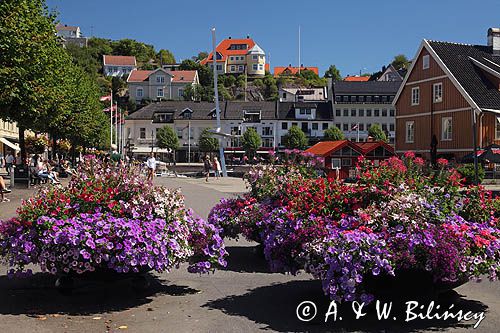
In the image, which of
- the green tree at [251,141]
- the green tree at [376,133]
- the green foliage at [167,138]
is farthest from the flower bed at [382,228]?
the green tree at [376,133]

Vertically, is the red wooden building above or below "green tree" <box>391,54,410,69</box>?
below

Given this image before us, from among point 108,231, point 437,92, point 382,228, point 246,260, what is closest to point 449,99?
point 437,92

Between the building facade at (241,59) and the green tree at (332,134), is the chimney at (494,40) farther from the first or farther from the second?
the building facade at (241,59)

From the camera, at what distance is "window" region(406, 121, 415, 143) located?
173ft

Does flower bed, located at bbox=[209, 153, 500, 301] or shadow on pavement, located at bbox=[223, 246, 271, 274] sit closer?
flower bed, located at bbox=[209, 153, 500, 301]

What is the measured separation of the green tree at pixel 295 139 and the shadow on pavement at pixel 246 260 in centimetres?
8688

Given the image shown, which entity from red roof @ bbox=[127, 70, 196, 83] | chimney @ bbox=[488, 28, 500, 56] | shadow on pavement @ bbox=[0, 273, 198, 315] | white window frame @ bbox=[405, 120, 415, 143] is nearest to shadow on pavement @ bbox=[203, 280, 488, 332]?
shadow on pavement @ bbox=[0, 273, 198, 315]

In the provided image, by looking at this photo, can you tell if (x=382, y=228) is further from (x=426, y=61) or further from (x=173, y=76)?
(x=173, y=76)

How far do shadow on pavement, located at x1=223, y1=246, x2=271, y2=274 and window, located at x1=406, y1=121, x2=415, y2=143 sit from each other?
4256 cm

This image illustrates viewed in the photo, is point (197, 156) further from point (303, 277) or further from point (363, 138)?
point (303, 277)

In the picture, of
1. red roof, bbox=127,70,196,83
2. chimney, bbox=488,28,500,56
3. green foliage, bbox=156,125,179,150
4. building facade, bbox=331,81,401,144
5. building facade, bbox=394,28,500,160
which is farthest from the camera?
red roof, bbox=127,70,196,83

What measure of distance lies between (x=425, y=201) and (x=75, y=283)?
463cm

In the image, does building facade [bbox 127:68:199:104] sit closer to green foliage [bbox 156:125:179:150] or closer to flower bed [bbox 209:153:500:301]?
green foliage [bbox 156:125:179:150]

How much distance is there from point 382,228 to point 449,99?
4338cm
